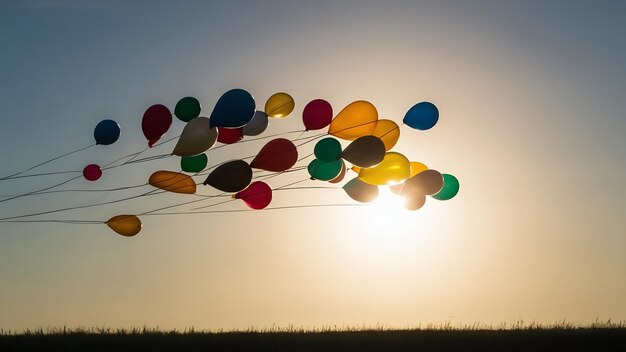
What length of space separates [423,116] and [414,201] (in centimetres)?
117

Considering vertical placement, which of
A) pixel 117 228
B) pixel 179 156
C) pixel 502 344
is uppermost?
pixel 179 156

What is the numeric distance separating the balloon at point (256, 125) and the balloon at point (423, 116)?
200cm

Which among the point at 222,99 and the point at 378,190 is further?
the point at 378,190

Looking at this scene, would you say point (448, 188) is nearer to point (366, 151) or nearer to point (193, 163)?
point (366, 151)

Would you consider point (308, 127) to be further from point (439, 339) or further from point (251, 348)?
point (439, 339)

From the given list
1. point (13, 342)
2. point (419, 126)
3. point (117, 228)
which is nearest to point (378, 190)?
point (419, 126)

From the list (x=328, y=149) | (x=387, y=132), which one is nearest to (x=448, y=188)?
(x=387, y=132)

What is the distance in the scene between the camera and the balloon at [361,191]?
48.4 ft

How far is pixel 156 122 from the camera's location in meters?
14.3

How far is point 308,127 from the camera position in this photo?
46.8ft

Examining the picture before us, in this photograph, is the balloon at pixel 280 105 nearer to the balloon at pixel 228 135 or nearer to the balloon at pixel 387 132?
the balloon at pixel 228 135

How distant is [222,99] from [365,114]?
1.95m

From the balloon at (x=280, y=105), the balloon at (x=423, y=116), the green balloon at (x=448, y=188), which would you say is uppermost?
the balloon at (x=280, y=105)

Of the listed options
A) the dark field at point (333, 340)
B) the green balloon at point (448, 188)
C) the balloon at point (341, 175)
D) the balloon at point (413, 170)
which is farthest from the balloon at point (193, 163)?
the dark field at point (333, 340)
